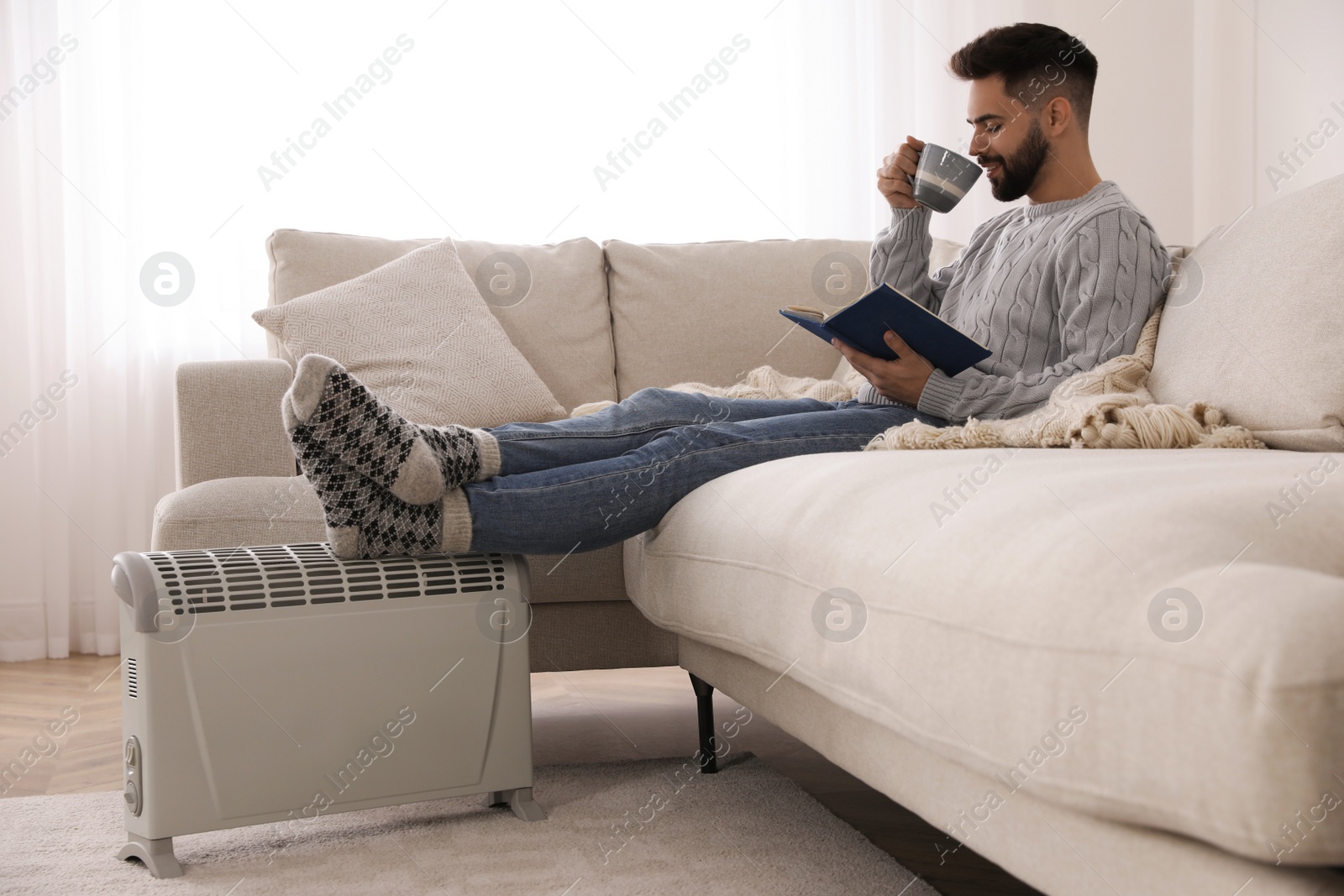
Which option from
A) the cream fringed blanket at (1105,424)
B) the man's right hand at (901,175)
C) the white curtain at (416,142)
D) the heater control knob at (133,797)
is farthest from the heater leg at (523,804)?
the white curtain at (416,142)

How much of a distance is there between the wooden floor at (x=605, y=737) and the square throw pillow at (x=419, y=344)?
1.96ft

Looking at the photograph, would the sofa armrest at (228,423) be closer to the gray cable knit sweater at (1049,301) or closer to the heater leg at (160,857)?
the heater leg at (160,857)

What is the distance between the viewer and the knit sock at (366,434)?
45.3 inches

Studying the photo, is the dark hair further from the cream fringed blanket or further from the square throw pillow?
the square throw pillow

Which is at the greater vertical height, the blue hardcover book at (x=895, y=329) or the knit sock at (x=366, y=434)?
the blue hardcover book at (x=895, y=329)

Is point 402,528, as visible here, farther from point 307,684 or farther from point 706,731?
point 706,731

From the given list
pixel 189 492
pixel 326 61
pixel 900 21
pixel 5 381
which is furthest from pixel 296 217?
pixel 900 21

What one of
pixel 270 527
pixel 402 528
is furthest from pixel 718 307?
pixel 402 528

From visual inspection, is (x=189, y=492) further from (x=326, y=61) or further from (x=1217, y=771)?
(x=326, y=61)

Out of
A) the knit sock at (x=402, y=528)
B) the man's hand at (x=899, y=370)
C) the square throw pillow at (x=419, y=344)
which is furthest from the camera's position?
the square throw pillow at (x=419, y=344)

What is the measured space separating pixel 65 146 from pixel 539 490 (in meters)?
2.22

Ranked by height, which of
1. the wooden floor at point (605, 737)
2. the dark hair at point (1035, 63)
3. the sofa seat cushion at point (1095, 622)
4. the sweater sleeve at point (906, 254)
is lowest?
the wooden floor at point (605, 737)

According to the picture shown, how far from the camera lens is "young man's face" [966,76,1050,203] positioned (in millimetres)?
1730

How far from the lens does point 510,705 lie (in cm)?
137
